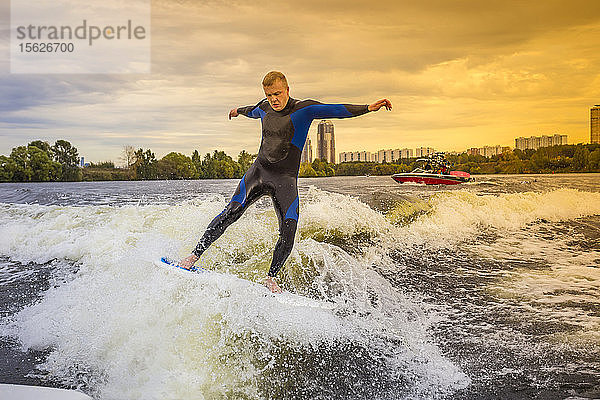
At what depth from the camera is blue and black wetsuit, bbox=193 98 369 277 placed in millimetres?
3895

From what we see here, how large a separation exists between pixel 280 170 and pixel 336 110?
75 centimetres

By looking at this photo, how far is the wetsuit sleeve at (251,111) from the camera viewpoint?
4.22m

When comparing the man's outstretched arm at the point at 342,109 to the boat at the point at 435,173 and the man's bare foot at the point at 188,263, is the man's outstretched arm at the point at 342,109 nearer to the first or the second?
the man's bare foot at the point at 188,263

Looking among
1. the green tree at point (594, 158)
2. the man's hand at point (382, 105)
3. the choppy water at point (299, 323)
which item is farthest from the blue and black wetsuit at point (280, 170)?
the green tree at point (594, 158)

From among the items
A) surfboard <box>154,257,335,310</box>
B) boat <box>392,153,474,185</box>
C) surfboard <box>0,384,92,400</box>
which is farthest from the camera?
boat <box>392,153,474,185</box>

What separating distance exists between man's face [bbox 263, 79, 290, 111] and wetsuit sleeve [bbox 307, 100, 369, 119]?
25cm

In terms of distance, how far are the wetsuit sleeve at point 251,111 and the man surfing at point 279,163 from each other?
0.06 meters

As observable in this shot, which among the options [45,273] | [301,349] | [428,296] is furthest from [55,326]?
[428,296]

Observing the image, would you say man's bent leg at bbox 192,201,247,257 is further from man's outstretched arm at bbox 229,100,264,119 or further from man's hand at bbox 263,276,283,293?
man's outstretched arm at bbox 229,100,264,119

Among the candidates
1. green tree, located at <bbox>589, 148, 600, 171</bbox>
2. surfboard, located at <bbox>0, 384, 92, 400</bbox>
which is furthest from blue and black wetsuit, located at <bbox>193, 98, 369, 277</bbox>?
green tree, located at <bbox>589, 148, 600, 171</bbox>

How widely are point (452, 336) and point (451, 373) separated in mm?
731

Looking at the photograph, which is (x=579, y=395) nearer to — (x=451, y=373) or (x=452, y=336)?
(x=451, y=373)

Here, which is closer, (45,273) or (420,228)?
(45,273)

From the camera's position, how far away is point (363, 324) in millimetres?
3941
